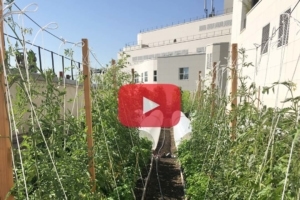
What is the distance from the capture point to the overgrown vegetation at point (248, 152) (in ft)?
3.50

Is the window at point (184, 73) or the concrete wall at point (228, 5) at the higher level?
the concrete wall at point (228, 5)

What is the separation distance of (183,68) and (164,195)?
15.5 meters

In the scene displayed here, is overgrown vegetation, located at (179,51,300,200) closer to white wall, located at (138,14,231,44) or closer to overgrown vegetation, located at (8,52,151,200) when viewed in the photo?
overgrown vegetation, located at (8,52,151,200)

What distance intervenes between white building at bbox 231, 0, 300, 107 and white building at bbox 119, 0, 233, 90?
10.4ft

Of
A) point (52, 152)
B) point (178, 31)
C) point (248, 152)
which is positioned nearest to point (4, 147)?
point (52, 152)

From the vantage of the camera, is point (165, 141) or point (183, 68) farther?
point (183, 68)

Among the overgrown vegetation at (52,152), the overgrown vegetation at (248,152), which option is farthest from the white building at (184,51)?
the overgrown vegetation at (52,152)

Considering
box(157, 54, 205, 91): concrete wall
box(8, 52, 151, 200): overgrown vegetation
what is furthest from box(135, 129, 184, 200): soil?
box(157, 54, 205, 91): concrete wall

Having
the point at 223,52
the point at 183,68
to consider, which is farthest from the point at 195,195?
the point at 183,68

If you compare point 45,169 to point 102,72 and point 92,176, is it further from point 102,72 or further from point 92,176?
point 102,72

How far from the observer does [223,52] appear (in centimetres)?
1315

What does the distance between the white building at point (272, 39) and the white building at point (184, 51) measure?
3.18 m

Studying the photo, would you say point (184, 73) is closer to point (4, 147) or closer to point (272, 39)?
point (272, 39)

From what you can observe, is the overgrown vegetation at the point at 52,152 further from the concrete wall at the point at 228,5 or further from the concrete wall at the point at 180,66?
the concrete wall at the point at 228,5
